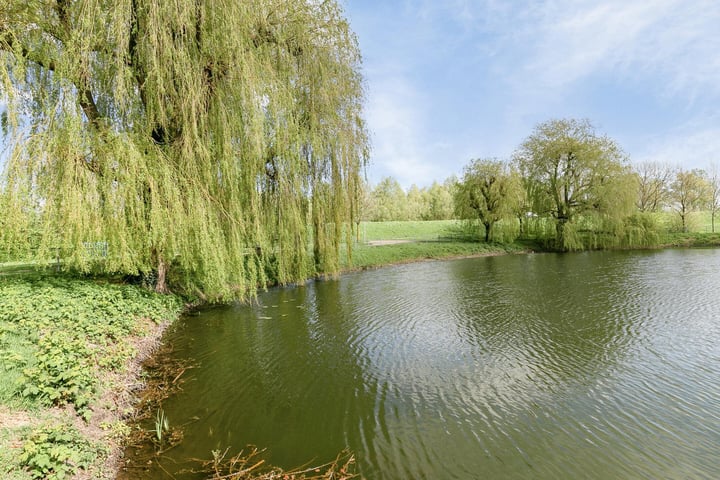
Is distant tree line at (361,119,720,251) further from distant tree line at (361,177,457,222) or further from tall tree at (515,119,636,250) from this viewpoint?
distant tree line at (361,177,457,222)

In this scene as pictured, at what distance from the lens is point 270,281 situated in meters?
13.2

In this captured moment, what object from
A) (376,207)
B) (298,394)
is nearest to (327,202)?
(298,394)

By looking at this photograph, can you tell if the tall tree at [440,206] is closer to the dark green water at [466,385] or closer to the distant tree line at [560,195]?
the distant tree line at [560,195]

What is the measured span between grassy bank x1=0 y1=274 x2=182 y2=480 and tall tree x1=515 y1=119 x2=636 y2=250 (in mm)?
26621

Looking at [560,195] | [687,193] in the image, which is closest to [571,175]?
[560,195]

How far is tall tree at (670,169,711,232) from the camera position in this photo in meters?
30.7

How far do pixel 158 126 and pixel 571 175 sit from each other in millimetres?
27392

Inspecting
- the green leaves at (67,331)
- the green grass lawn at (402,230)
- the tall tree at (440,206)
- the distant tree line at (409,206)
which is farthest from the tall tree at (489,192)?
the tall tree at (440,206)

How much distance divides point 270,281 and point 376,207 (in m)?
44.4

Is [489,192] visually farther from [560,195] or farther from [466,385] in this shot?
[466,385]

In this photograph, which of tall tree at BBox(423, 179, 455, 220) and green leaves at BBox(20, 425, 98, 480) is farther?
tall tree at BBox(423, 179, 455, 220)

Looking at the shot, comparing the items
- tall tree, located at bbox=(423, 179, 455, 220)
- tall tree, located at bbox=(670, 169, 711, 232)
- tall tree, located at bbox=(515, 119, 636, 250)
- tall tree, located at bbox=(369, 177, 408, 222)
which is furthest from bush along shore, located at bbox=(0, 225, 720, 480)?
tall tree, located at bbox=(423, 179, 455, 220)

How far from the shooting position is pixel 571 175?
25.5 metres

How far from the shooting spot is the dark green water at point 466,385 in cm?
379
